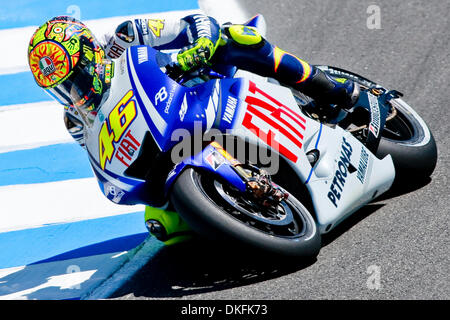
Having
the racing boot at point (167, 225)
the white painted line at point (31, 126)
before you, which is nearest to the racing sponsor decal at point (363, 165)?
the racing boot at point (167, 225)

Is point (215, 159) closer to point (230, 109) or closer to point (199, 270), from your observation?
point (230, 109)

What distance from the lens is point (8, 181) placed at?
6566 millimetres

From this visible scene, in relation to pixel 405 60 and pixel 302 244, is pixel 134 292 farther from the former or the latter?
pixel 405 60

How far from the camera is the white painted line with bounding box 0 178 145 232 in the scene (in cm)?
599

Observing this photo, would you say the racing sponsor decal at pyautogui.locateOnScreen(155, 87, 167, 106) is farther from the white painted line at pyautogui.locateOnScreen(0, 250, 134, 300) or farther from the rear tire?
the rear tire

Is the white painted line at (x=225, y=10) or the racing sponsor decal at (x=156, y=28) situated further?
the white painted line at (x=225, y=10)

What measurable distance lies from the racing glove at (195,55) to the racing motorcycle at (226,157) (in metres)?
0.13

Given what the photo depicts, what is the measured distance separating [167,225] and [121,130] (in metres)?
0.70

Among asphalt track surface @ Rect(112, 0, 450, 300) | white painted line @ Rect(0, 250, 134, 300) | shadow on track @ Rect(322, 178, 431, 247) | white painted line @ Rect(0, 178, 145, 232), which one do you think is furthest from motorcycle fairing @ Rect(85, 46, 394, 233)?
white painted line @ Rect(0, 178, 145, 232)

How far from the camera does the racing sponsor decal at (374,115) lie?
17.2 ft

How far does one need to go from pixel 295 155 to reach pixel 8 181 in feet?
9.97

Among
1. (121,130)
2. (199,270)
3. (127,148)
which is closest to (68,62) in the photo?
(121,130)

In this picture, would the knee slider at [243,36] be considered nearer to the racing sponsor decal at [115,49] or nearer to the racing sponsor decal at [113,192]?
the racing sponsor decal at [115,49]

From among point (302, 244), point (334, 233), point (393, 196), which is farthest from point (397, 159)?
point (302, 244)
